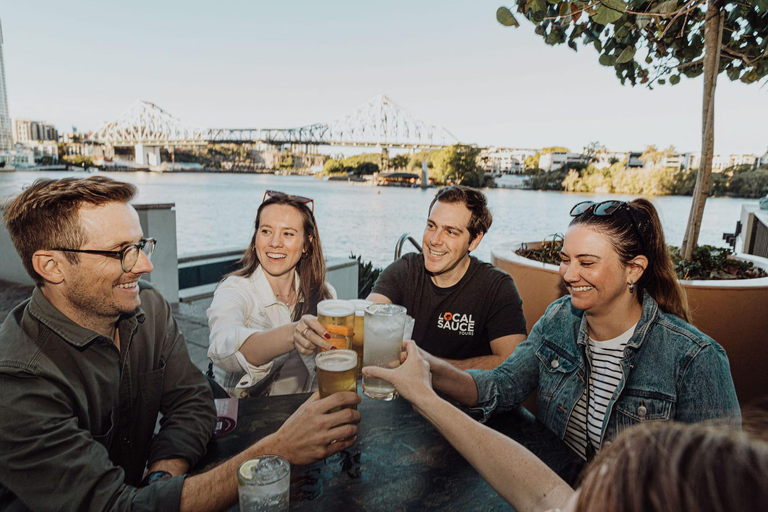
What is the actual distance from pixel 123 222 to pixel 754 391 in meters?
2.81

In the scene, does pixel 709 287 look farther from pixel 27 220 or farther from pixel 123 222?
pixel 27 220

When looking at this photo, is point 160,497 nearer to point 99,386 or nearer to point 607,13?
point 99,386

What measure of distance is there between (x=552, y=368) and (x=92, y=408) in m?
1.28

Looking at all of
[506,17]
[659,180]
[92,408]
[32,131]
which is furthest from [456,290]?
[32,131]

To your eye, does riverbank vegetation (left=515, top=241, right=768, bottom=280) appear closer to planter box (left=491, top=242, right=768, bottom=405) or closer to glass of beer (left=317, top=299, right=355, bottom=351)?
planter box (left=491, top=242, right=768, bottom=405)

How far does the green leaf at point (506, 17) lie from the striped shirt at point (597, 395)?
50.5 inches

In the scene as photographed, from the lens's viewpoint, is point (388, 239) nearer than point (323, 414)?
No

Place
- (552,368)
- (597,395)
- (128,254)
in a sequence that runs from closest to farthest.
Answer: (128,254)
(597,395)
(552,368)

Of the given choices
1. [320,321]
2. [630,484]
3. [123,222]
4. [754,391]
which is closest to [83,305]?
[123,222]

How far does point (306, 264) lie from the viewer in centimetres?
203

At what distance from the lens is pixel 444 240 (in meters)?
1.99

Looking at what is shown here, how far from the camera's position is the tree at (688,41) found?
7.65ft

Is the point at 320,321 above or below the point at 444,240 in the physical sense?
below

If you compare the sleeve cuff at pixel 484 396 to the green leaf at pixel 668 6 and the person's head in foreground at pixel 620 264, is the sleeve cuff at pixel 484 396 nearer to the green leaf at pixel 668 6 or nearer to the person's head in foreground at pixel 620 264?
the person's head in foreground at pixel 620 264
